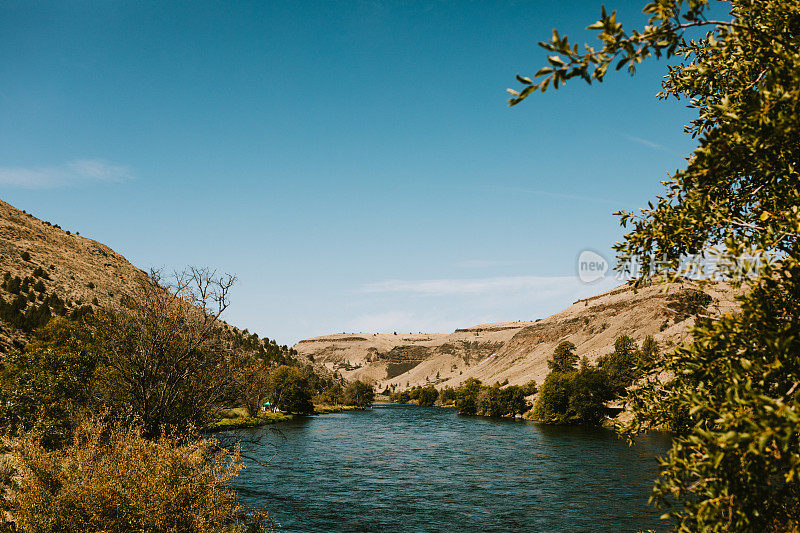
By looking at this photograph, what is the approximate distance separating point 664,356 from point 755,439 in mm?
4146

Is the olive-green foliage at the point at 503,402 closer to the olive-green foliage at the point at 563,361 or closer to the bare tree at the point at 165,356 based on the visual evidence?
the olive-green foliage at the point at 563,361

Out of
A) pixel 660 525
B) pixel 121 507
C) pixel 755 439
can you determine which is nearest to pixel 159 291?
pixel 121 507

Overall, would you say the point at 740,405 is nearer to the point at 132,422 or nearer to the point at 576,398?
the point at 132,422

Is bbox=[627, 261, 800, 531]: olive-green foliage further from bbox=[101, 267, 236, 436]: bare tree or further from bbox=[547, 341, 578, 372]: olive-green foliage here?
bbox=[547, 341, 578, 372]: olive-green foliage

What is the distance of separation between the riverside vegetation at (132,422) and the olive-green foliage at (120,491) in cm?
4

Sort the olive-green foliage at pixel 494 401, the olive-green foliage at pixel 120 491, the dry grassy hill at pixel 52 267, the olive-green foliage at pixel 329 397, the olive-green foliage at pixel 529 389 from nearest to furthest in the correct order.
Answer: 1. the olive-green foliage at pixel 120 491
2. the dry grassy hill at pixel 52 267
3. the olive-green foliage at pixel 494 401
4. the olive-green foliage at pixel 529 389
5. the olive-green foliage at pixel 329 397

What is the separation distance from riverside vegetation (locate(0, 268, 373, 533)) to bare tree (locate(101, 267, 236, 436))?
0.07 m

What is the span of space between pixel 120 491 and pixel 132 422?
5.38 metres

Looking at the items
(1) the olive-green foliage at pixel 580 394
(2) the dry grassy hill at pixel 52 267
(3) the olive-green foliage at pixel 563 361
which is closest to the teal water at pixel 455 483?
(1) the olive-green foliage at pixel 580 394

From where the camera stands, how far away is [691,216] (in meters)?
8.78

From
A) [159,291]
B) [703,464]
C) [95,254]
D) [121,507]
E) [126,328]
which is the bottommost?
[121,507]

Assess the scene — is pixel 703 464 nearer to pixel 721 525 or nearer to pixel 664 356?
pixel 721 525

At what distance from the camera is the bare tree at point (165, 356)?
2602 centimetres

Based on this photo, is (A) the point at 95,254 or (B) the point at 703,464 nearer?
(B) the point at 703,464
